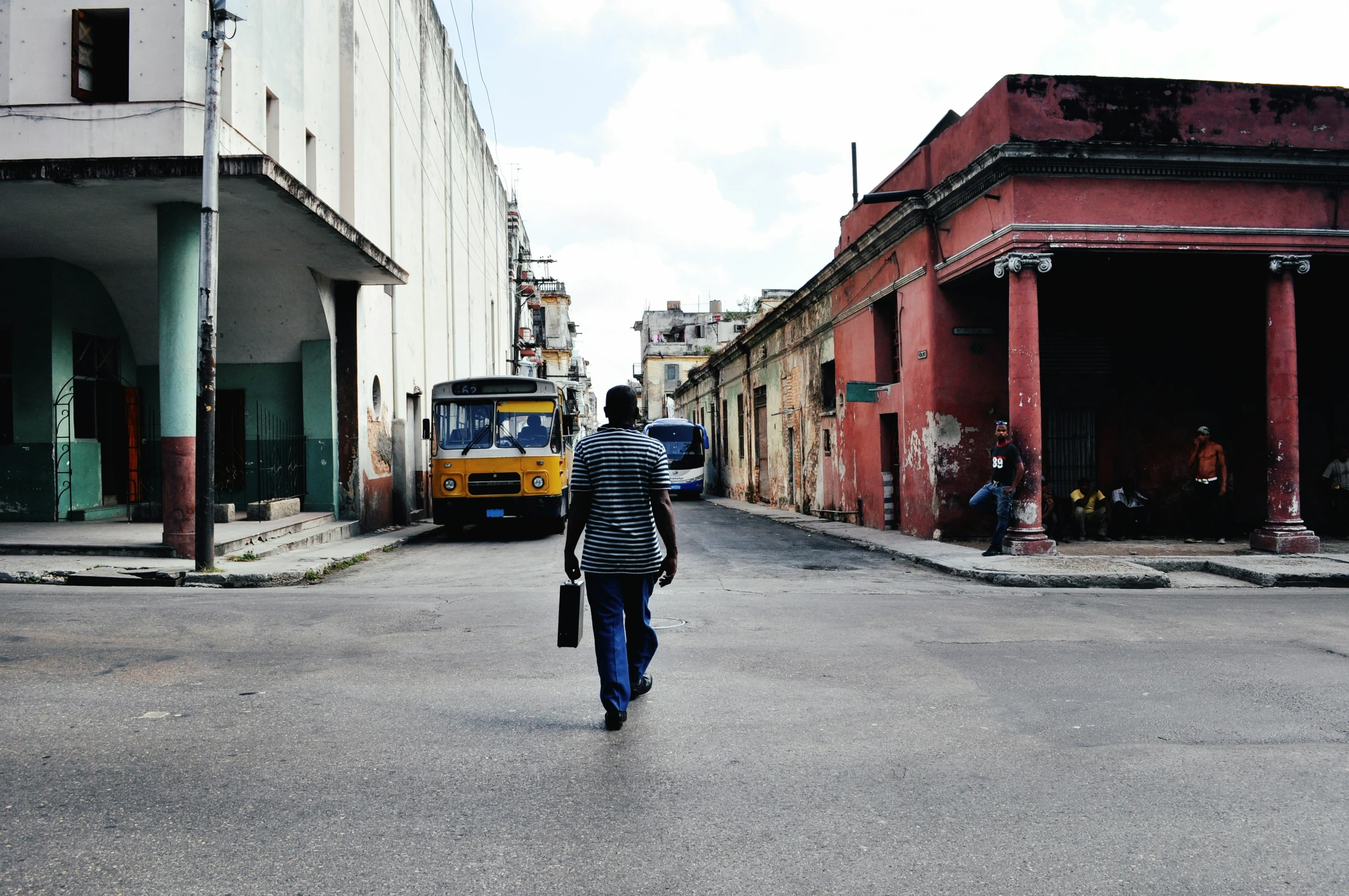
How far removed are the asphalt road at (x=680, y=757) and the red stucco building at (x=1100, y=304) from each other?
7.32m

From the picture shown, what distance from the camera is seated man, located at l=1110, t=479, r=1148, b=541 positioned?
1666 cm

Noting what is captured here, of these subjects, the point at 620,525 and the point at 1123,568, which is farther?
the point at 1123,568

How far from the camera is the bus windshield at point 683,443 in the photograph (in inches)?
1457

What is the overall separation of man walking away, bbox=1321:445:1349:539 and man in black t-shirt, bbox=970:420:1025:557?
7462mm

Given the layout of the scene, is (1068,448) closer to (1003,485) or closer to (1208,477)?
(1208,477)

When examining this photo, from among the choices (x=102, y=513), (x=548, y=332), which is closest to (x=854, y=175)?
(x=102, y=513)

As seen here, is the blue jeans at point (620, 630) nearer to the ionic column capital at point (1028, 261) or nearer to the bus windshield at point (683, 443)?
the ionic column capital at point (1028, 261)

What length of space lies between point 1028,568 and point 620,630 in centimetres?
814

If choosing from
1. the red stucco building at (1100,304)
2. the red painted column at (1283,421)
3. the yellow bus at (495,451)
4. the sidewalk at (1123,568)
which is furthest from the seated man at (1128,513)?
the yellow bus at (495,451)

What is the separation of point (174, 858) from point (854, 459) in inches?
733

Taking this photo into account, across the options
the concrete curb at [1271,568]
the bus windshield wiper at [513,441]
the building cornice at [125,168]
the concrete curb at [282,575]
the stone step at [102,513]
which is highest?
the building cornice at [125,168]

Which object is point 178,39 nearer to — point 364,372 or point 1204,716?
point 364,372

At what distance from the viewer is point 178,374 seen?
40.7 ft

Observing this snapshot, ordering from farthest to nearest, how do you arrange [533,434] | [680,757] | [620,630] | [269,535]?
[533,434], [269,535], [620,630], [680,757]
